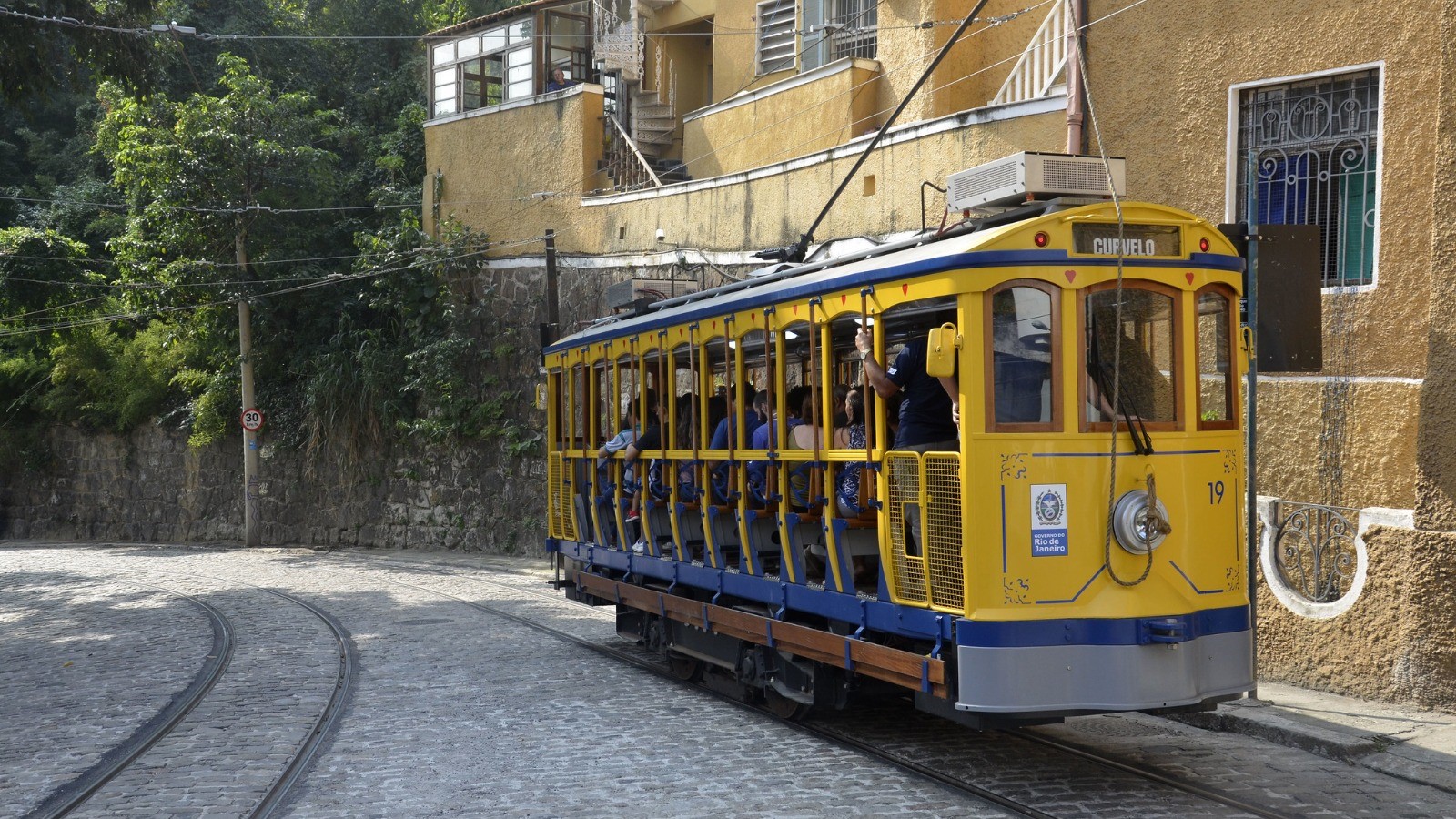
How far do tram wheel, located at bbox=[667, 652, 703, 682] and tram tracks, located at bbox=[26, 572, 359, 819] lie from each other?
255 centimetres

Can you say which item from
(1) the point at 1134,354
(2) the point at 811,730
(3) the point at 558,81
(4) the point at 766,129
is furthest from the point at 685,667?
(3) the point at 558,81

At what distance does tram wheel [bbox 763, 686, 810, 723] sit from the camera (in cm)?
876

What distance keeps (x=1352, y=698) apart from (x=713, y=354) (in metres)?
4.99

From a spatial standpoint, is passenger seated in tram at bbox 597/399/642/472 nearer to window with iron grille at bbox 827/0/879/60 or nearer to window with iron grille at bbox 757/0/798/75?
window with iron grille at bbox 827/0/879/60

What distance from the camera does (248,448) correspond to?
28.4m

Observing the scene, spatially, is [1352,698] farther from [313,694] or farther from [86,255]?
[86,255]

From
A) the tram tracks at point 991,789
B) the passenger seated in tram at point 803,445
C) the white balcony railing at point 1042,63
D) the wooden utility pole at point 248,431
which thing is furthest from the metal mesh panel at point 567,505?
the wooden utility pole at point 248,431

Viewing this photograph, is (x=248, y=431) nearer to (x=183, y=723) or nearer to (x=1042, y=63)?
(x=1042, y=63)

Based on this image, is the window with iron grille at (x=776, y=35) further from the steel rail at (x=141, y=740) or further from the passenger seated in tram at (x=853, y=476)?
the passenger seated in tram at (x=853, y=476)

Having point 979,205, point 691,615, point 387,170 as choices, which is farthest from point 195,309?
point 979,205

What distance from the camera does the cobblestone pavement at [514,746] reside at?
682 cm

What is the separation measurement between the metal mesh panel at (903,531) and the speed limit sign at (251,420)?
2311 centimetres

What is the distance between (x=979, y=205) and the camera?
7559mm

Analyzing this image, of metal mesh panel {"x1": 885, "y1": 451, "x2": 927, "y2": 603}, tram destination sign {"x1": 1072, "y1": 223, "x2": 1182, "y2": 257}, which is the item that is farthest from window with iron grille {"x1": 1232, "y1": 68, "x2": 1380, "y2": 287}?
metal mesh panel {"x1": 885, "y1": 451, "x2": 927, "y2": 603}
